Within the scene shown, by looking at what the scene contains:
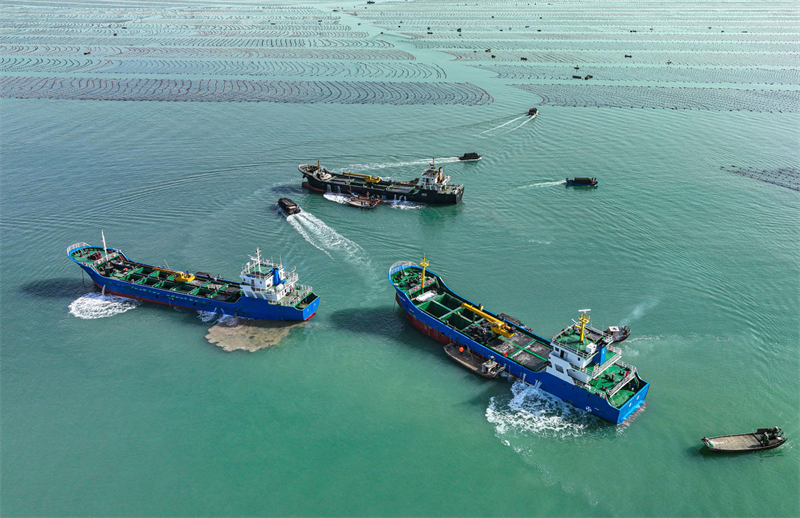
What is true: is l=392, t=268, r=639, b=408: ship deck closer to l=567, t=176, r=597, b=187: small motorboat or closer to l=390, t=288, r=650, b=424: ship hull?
l=390, t=288, r=650, b=424: ship hull

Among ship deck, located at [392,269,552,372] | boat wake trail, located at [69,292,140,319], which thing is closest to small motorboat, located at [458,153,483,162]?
ship deck, located at [392,269,552,372]

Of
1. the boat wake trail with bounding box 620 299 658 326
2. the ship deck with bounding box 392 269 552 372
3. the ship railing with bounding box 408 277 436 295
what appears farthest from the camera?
the ship railing with bounding box 408 277 436 295

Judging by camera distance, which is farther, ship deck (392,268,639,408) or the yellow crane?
the yellow crane

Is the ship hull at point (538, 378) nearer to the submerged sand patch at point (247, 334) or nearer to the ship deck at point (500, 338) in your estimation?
the ship deck at point (500, 338)

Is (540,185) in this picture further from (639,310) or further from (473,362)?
(473,362)

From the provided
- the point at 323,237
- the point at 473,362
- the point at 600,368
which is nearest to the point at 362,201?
the point at 323,237

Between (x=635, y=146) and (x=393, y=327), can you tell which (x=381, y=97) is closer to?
(x=635, y=146)

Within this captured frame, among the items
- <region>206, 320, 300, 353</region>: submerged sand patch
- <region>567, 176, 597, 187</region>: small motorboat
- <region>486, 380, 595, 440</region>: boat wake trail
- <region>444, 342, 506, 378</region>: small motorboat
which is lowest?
<region>486, 380, 595, 440</region>: boat wake trail
